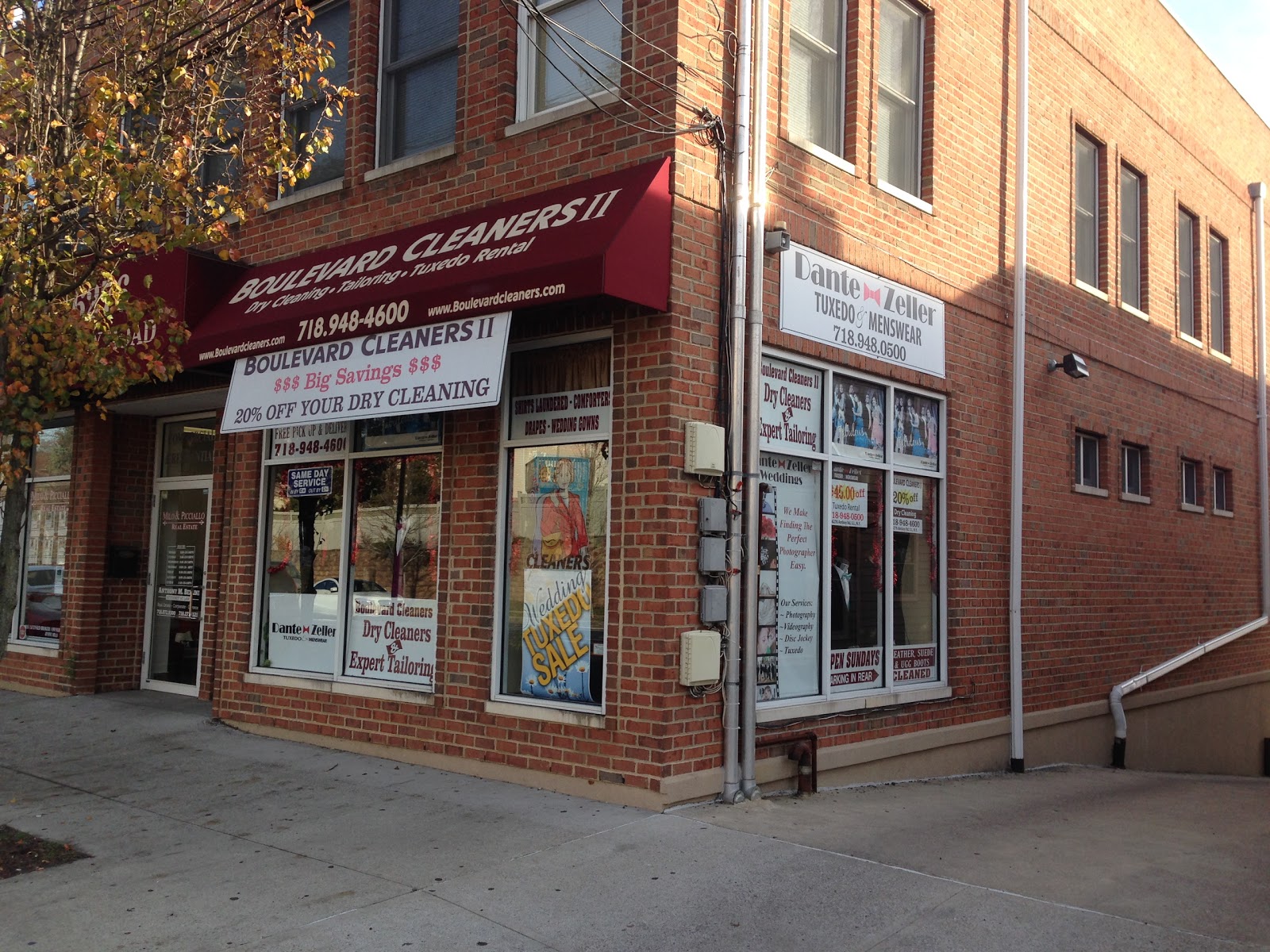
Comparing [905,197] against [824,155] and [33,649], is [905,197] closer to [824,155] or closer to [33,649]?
[824,155]

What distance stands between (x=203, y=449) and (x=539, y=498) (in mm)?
5569

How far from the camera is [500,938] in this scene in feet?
16.8

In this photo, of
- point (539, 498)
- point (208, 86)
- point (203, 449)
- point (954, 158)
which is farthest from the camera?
point (203, 449)

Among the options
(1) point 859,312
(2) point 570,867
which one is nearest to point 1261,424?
(1) point 859,312

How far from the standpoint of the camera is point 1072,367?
11.4 m

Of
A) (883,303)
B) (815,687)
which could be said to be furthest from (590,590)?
(883,303)

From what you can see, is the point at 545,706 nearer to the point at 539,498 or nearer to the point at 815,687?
the point at 539,498

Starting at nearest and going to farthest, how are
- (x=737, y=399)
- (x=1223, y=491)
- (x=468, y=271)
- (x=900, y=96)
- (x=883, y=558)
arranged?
(x=737, y=399) < (x=468, y=271) < (x=883, y=558) < (x=900, y=96) < (x=1223, y=491)

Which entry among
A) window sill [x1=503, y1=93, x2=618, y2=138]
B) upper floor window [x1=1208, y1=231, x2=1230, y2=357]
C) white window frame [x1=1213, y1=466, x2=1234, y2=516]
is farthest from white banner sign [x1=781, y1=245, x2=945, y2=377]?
upper floor window [x1=1208, y1=231, x2=1230, y2=357]

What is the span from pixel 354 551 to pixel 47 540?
539 cm

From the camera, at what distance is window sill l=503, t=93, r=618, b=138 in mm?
7859

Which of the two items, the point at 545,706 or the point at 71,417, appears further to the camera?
the point at 71,417

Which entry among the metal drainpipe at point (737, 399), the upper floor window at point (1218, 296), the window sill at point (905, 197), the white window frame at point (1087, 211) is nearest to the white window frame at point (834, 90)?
the window sill at point (905, 197)

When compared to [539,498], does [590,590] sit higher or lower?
lower
